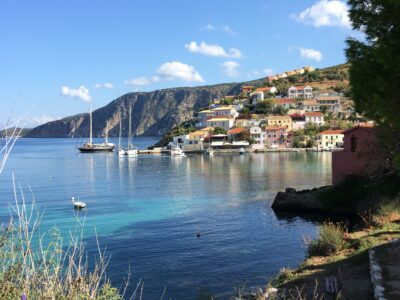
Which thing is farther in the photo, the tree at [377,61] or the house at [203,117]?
the house at [203,117]

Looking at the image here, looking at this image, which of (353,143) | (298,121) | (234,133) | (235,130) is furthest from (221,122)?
(353,143)

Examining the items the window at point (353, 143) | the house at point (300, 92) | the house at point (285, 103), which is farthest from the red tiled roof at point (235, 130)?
the window at point (353, 143)

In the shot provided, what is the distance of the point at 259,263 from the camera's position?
21.5 metres

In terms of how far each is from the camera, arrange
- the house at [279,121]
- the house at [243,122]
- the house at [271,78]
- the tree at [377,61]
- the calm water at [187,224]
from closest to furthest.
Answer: the tree at [377,61], the calm water at [187,224], the house at [279,121], the house at [243,122], the house at [271,78]

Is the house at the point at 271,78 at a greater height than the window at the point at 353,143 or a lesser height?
greater

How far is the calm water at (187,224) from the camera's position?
2020 centimetres

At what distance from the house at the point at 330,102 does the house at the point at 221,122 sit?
29.5 m

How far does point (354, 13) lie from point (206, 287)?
12348 millimetres

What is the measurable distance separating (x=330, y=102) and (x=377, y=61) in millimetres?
143347

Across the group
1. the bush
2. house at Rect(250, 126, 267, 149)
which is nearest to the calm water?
the bush

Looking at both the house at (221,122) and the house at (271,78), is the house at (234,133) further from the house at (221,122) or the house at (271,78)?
the house at (271,78)

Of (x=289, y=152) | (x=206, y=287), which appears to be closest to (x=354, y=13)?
(x=206, y=287)

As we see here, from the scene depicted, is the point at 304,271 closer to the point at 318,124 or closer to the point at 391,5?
the point at 391,5

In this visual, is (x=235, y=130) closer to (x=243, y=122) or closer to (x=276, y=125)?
(x=243, y=122)
